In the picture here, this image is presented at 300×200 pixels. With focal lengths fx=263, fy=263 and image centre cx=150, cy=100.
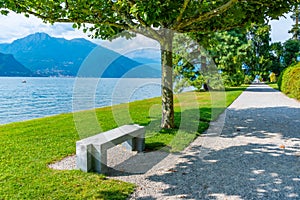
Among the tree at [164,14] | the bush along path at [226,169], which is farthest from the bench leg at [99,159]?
the tree at [164,14]

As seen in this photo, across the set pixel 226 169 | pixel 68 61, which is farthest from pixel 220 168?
pixel 68 61

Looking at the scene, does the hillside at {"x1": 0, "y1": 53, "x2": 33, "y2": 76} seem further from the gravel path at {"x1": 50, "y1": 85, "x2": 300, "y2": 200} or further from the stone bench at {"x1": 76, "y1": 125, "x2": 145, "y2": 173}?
the stone bench at {"x1": 76, "y1": 125, "x2": 145, "y2": 173}

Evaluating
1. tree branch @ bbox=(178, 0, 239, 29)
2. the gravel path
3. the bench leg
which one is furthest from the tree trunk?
the bench leg

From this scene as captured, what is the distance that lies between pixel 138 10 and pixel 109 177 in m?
3.02

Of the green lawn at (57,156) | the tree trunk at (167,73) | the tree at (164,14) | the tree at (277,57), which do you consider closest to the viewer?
the green lawn at (57,156)

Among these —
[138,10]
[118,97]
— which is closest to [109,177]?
[138,10]

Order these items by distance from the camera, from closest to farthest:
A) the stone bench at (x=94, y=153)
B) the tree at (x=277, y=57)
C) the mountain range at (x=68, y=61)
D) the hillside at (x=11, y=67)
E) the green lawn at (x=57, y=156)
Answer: the green lawn at (x=57, y=156), the stone bench at (x=94, y=153), the mountain range at (x=68, y=61), the tree at (x=277, y=57), the hillside at (x=11, y=67)

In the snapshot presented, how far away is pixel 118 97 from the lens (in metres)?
18.4

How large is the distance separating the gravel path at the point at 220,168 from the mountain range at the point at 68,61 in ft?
8.66

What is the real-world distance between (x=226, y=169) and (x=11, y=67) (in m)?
82.2

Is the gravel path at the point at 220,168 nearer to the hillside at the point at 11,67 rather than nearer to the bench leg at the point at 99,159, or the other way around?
the bench leg at the point at 99,159

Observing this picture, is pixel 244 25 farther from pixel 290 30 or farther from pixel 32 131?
pixel 290 30

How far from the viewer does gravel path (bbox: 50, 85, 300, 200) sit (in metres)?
3.70

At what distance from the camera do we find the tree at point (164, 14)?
590 cm
